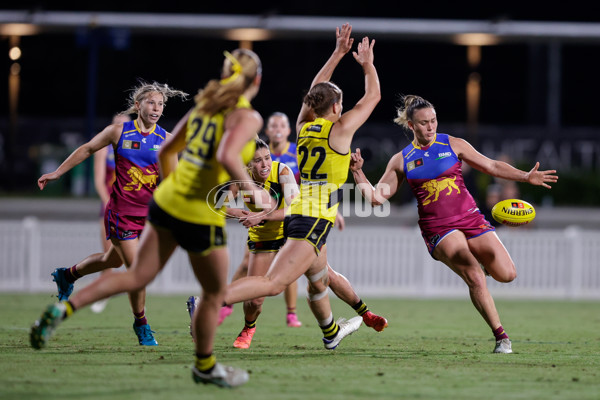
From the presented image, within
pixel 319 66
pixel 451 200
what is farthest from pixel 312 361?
pixel 319 66

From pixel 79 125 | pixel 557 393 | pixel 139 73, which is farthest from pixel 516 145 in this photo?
pixel 557 393

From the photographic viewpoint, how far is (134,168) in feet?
25.0

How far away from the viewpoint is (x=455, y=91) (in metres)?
35.8

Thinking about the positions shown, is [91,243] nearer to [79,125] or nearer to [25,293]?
[25,293]

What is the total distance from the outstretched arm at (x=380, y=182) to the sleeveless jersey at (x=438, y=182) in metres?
0.10

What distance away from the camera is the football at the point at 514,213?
25.2 feet

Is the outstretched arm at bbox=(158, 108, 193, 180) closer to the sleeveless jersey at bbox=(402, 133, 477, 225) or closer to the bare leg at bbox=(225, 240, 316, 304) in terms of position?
the bare leg at bbox=(225, 240, 316, 304)

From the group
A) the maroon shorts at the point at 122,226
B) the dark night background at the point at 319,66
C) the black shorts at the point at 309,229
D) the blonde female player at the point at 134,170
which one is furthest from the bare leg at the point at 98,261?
the dark night background at the point at 319,66

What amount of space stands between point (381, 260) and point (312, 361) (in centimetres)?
862

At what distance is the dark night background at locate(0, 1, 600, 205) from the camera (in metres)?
30.5

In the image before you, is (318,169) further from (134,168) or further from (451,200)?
(134,168)

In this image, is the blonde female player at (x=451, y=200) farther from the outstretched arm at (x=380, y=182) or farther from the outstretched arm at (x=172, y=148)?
the outstretched arm at (x=172, y=148)

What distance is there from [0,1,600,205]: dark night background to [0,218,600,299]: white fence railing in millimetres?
12936

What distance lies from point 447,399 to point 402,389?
398 millimetres
